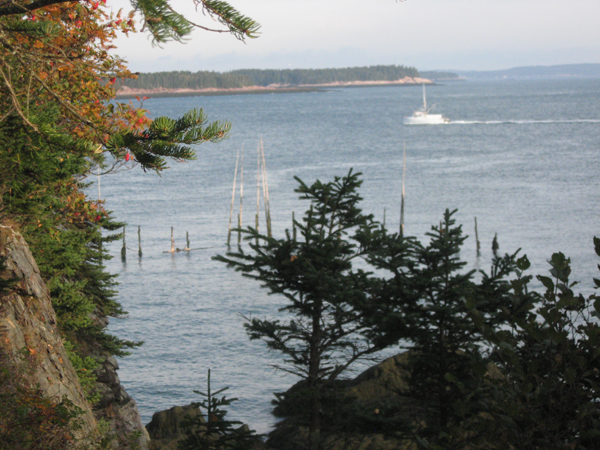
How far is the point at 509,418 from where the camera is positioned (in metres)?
3.77

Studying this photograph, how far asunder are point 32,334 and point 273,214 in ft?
131

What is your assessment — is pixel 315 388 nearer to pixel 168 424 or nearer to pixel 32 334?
pixel 32 334

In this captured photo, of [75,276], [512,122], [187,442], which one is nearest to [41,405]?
[187,442]

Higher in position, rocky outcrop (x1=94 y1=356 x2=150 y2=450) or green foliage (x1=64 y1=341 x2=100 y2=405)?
green foliage (x1=64 y1=341 x2=100 y2=405)

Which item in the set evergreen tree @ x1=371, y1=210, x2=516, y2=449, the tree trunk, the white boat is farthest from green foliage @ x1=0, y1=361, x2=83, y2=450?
the white boat

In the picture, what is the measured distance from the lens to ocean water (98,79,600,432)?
88.7ft

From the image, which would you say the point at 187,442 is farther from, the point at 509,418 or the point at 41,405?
the point at 509,418

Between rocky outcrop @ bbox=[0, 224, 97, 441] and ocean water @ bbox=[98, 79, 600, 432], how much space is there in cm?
1292

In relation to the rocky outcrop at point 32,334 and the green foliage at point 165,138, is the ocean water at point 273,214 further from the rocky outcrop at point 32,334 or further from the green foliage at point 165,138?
the green foliage at point 165,138

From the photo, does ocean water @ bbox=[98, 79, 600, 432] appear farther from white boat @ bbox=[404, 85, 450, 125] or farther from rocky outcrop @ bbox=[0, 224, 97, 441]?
white boat @ bbox=[404, 85, 450, 125]

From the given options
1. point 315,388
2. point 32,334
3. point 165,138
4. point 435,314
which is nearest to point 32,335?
point 32,334

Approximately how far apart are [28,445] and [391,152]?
82.9 metres

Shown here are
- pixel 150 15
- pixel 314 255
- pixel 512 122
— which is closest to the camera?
pixel 150 15

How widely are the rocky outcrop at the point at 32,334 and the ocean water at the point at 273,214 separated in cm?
1292
